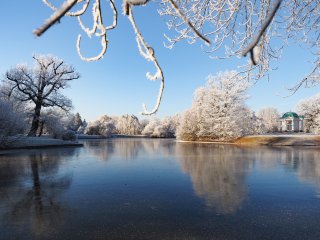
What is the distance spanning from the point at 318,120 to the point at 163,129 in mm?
54723

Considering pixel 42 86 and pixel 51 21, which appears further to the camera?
pixel 42 86

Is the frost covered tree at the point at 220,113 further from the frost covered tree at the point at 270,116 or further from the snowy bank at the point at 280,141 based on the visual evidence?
the frost covered tree at the point at 270,116

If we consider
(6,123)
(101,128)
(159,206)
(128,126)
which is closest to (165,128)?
(101,128)

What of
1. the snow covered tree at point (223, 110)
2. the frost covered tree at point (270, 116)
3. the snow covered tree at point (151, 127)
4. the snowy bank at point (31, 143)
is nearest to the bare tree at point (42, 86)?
the snowy bank at point (31, 143)

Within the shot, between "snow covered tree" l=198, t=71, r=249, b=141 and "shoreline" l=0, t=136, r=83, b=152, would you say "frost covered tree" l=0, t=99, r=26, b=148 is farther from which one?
"snow covered tree" l=198, t=71, r=249, b=141

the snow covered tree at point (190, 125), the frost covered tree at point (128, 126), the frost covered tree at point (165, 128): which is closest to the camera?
the snow covered tree at point (190, 125)

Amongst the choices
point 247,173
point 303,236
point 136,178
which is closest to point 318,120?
point 247,173

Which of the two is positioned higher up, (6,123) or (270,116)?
(270,116)

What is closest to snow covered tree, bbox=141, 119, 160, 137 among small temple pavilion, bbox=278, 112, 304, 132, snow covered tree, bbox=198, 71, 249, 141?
small temple pavilion, bbox=278, 112, 304, 132

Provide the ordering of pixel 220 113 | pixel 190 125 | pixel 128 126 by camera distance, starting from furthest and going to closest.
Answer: pixel 128 126
pixel 190 125
pixel 220 113

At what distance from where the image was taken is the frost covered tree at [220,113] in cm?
4484

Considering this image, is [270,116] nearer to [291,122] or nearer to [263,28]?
[291,122]

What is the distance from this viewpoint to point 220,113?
45.4 metres

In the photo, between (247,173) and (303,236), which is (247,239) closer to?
(303,236)
